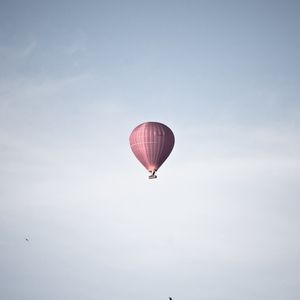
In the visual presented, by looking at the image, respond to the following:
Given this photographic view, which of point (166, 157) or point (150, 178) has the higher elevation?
point (166, 157)

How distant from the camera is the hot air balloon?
64.5 m

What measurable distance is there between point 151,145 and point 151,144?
16 centimetres

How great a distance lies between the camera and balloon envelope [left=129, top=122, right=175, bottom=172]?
64500 millimetres

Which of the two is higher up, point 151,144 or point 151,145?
point 151,144

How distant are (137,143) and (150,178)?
5.96 metres

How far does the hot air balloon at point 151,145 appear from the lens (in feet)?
212

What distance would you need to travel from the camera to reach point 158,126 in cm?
A: 6625

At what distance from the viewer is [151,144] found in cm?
6450

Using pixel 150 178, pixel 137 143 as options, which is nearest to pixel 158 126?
pixel 137 143

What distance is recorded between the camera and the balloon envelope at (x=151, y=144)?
212 ft

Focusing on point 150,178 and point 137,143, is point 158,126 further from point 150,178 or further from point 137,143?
point 150,178

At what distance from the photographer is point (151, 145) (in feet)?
212

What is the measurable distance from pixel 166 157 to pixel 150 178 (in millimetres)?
4734
